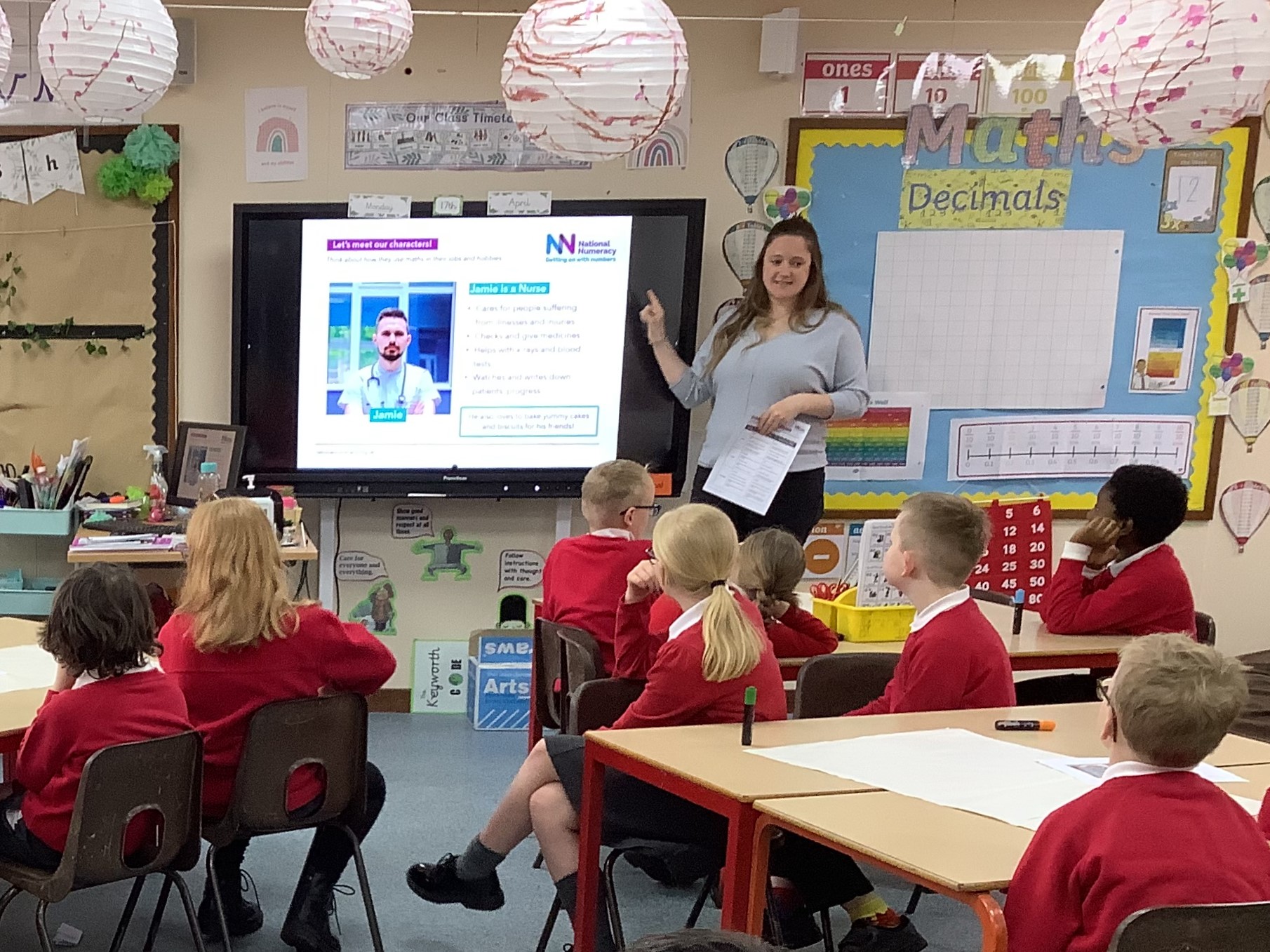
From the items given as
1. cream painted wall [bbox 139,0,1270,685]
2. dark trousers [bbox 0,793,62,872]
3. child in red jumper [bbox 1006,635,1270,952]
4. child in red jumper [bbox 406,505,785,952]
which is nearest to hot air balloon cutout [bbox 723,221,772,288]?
cream painted wall [bbox 139,0,1270,685]

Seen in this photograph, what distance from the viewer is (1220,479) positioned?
5371 millimetres

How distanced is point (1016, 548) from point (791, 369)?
0.88 m

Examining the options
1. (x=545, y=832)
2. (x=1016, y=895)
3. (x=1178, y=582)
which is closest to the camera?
(x=1016, y=895)

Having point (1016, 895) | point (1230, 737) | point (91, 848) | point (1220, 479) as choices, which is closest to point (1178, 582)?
point (1230, 737)

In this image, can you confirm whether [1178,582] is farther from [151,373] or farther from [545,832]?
[151,373]

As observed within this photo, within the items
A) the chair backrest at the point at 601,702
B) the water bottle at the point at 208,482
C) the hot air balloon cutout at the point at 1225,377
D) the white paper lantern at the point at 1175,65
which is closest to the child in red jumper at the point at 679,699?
the chair backrest at the point at 601,702

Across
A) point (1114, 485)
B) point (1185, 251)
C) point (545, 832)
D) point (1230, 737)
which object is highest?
point (1185, 251)

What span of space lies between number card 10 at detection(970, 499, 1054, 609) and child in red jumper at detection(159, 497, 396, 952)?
203 cm

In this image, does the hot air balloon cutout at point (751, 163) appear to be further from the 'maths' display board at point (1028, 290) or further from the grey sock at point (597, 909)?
the grey sock at point (597, 909)

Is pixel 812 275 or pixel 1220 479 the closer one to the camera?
pixel 812 275

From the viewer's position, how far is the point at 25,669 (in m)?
2.95

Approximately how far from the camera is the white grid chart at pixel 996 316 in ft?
16.8

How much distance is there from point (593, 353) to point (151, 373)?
5.03 ft

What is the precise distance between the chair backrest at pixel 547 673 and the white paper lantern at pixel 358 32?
1.52 meters
